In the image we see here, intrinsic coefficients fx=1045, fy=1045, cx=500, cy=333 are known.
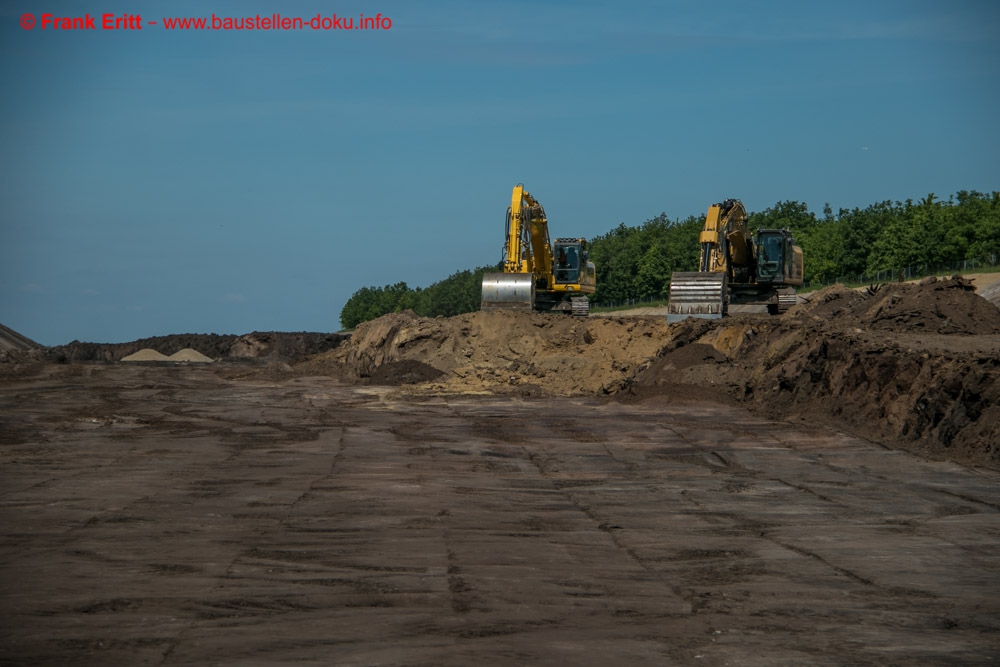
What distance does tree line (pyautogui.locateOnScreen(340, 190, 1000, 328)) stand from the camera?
61.7 meters

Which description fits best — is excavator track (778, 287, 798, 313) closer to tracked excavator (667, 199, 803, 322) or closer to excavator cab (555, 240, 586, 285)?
tracked excavator (667, 199, 803, 322)

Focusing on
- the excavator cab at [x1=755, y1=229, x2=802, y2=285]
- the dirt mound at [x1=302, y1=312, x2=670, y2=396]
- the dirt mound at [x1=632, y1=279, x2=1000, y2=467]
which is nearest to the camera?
the dirt mound at [x1=632, y1=279, x2=1000, y2=467]

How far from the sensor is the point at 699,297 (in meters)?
30.3

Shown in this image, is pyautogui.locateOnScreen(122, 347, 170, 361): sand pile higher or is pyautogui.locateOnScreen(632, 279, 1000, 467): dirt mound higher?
pyautogui.locateOnScreen(632, 279, 1000, 467): dirt mound

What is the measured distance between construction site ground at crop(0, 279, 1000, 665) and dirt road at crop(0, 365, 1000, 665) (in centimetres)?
→ 4

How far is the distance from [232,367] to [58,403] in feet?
51.1

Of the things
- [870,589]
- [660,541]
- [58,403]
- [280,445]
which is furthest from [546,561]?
[58,403]

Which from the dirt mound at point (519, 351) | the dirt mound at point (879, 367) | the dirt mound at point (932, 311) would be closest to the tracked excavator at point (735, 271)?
the dirt mound at point (519, 351)

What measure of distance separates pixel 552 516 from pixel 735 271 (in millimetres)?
26538

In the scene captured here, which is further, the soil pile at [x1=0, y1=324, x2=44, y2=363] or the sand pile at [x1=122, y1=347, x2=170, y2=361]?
the sand pile at [x1=122, y1=347, x2=170, y2=361]

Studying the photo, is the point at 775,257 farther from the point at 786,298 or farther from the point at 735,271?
the point at 786,298

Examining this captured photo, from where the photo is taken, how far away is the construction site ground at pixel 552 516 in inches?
242

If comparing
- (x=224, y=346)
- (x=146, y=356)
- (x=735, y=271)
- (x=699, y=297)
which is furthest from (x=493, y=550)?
(x=224, y=346)

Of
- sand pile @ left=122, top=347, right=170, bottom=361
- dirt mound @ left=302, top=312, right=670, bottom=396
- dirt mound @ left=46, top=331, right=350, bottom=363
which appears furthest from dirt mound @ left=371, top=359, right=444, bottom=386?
sand pile @ left=122, top=347, right=170, bottom=361
